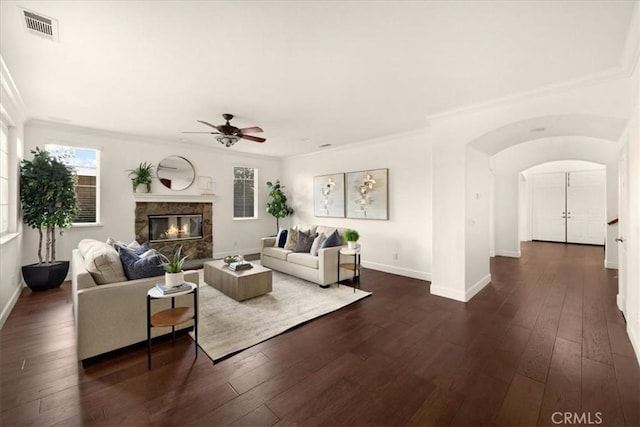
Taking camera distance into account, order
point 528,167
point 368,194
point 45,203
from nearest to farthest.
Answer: point 45,203, point 368,194, point 528,167

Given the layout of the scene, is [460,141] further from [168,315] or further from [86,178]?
[86,178]

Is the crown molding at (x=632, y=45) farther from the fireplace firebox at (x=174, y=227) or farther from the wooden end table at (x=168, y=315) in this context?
the fireplace firebox at (x=174, y=227)

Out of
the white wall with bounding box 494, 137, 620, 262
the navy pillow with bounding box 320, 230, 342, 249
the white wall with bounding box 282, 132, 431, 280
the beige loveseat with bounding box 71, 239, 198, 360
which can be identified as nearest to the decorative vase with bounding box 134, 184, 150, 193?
the beige loveseat with bounding box 71, 239, 198, 360

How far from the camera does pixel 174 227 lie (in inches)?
240

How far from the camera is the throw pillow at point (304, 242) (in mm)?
5141

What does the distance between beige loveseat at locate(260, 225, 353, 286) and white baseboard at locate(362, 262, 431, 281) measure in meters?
1.02

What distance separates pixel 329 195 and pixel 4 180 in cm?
530

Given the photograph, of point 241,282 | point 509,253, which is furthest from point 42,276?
point 509,253

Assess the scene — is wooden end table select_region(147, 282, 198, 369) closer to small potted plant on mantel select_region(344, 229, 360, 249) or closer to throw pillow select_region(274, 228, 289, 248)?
small potted plant on mantel select_region(344, 229, 360, 249)

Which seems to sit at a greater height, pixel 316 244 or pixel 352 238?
pixel 352 238

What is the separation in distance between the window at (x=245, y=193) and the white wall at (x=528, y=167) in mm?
6639

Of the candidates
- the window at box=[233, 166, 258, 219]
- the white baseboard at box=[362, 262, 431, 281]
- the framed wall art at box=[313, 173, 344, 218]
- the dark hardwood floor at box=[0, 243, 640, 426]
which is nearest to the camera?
the dark hardwood floor at box=[0, 243, 640, 426]

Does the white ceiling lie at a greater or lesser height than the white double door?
greater

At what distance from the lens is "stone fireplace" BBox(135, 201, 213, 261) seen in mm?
5633
